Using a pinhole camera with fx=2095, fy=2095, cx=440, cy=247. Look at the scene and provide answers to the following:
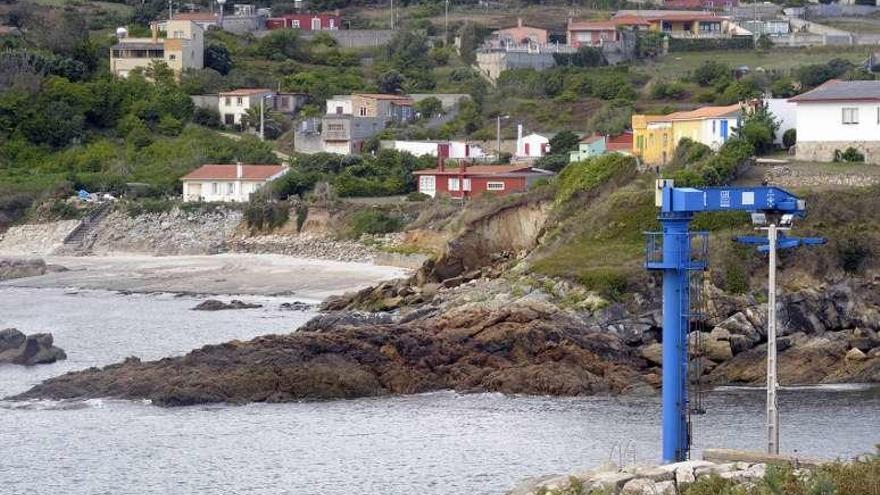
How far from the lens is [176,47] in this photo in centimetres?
9156

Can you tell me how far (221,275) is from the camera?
2416 inches

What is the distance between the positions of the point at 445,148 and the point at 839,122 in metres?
29.0

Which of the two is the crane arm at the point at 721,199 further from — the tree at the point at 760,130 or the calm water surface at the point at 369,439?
the tree at the point at 760,130

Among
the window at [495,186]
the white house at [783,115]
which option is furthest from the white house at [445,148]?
the white house at [783,115]

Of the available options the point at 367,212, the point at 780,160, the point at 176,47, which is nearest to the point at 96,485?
the point at 780,160

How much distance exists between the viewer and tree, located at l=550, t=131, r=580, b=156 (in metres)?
74.9

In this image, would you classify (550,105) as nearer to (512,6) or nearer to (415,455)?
(512,6)

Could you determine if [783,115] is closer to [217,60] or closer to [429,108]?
[429,108]

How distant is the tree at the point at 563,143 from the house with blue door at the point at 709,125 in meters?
17.2

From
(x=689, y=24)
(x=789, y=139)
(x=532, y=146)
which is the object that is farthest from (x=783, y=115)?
(x=689, y=24)

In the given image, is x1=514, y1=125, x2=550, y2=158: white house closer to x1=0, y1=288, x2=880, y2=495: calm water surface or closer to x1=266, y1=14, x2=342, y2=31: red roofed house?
x1=266, y1=14, x2=342, y2=31: red roofed house

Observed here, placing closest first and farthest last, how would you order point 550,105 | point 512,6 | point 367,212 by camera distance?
point 367,212
point 550,105
point 512,6

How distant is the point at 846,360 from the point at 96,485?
15.0 m

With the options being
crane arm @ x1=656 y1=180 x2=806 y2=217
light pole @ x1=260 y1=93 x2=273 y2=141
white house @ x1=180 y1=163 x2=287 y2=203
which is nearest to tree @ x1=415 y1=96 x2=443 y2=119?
light pole @ x1=260 y1=93 x2=273 y2=141
